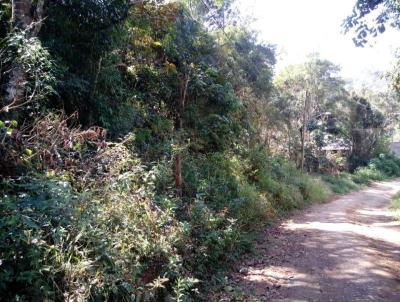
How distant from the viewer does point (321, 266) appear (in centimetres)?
688

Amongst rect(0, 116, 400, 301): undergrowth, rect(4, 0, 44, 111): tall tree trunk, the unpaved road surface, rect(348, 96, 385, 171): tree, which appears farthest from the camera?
rect(348, 96, 385, 171): tree

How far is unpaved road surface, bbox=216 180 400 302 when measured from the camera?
569 cm

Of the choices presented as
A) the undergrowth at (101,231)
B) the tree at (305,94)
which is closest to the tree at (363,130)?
the tree at (305,94)

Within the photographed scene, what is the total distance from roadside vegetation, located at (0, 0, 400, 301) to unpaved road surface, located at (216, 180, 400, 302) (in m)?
0.49

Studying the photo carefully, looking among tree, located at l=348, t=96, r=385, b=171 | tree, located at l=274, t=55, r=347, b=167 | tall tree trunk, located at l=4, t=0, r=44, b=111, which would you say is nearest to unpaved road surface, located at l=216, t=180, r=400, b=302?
tall tree trunk, located at l=4, t=0, r=44, b=111

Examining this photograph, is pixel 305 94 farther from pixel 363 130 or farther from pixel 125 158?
pixel 125 158

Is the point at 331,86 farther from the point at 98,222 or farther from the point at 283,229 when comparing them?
the point at 98,222

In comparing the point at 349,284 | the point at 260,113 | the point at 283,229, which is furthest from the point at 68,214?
the point at 260,113

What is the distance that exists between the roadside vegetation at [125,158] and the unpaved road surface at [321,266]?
0.49m

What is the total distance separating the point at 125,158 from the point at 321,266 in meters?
4.05

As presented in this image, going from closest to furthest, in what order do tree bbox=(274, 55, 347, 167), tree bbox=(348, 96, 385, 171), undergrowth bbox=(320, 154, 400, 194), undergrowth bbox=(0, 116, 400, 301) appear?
undergrowth bbox=(0, 116, 400, 301), tree bbox=(274, 55, 347, 167), undergrowth bbox=(320, 154, 400, 194), tree bbox=(348, 96, 385, 171)

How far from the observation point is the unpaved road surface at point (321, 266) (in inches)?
224

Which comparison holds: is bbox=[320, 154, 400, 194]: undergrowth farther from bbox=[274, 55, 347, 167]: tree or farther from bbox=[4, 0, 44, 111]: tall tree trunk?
bbox=[4, 0, 44, 111]: tall tree trunk

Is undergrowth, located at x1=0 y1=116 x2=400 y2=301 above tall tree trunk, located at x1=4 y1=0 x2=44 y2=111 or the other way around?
the other way around
